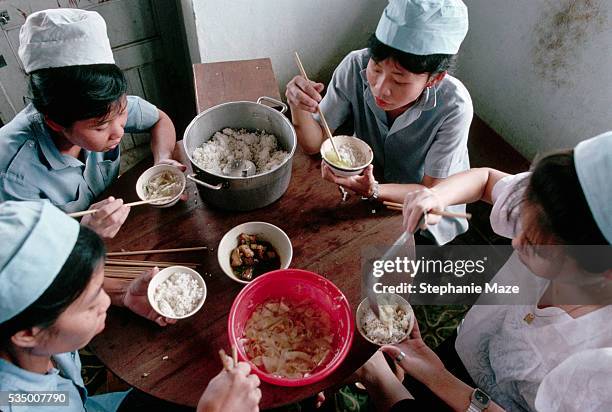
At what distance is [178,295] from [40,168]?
100 centimetres

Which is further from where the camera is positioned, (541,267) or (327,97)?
(327,97)

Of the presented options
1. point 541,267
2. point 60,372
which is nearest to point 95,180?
point 60,372

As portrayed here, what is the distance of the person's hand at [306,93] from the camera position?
2244mm

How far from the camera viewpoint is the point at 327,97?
105 inches

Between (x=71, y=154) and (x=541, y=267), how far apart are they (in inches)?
87.2

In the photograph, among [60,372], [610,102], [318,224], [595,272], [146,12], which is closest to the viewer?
[595,272]

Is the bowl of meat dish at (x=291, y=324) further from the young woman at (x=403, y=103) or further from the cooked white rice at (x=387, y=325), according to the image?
the young woman at (x=403, y=103)

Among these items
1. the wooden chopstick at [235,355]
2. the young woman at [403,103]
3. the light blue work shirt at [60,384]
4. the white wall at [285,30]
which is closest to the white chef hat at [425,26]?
→ the young woman at [403,103]

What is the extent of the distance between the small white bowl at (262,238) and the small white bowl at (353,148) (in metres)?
0.38

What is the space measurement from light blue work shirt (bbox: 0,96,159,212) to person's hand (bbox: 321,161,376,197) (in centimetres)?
125

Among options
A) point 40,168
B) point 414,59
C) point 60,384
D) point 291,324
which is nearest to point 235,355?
point 291,324

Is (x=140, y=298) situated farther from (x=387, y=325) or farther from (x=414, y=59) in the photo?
(x=414, y=59)

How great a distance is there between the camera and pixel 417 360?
78.0 inches

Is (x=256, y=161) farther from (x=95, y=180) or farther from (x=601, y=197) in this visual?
(x=601, y=197)
